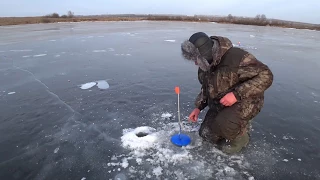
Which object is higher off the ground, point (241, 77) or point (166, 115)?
point (241, 77)

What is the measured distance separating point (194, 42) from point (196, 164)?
1.36 metres

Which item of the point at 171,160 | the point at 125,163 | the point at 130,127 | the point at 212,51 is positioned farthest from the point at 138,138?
the point at 212,51

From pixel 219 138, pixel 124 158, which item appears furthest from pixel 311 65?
pixel 124 158

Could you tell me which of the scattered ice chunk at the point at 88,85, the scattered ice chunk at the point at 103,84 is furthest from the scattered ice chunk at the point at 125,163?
the scattered ice chunk at the point at 88,85

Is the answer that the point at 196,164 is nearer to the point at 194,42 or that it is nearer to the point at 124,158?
A: the point at 124,158

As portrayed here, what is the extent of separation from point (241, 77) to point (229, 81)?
0.46ft

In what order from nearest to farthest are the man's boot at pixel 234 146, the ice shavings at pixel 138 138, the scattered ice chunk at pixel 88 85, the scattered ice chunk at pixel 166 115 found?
1. the man's boot at pixel 234 146
2. the ice shavings at pixel 138 138
3. the scattered ice chunk at pixel 166 115
4. the scattered ice chunk at pixel 88 85

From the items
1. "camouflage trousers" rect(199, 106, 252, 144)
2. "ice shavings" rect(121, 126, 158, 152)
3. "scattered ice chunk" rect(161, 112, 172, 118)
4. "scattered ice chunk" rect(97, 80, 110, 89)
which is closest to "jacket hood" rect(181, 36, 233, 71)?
"camouflage trousers" rect(199, 106, 252, 144)

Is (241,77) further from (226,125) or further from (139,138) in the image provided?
(139,138)

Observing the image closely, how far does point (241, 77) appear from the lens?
2.69 metres

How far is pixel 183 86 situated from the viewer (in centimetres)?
541

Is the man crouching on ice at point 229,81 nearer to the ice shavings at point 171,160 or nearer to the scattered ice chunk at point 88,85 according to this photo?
the ice shavings at point 171,160

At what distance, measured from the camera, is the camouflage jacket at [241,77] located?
2607 mm

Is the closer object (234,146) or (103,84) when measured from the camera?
(234,146)
